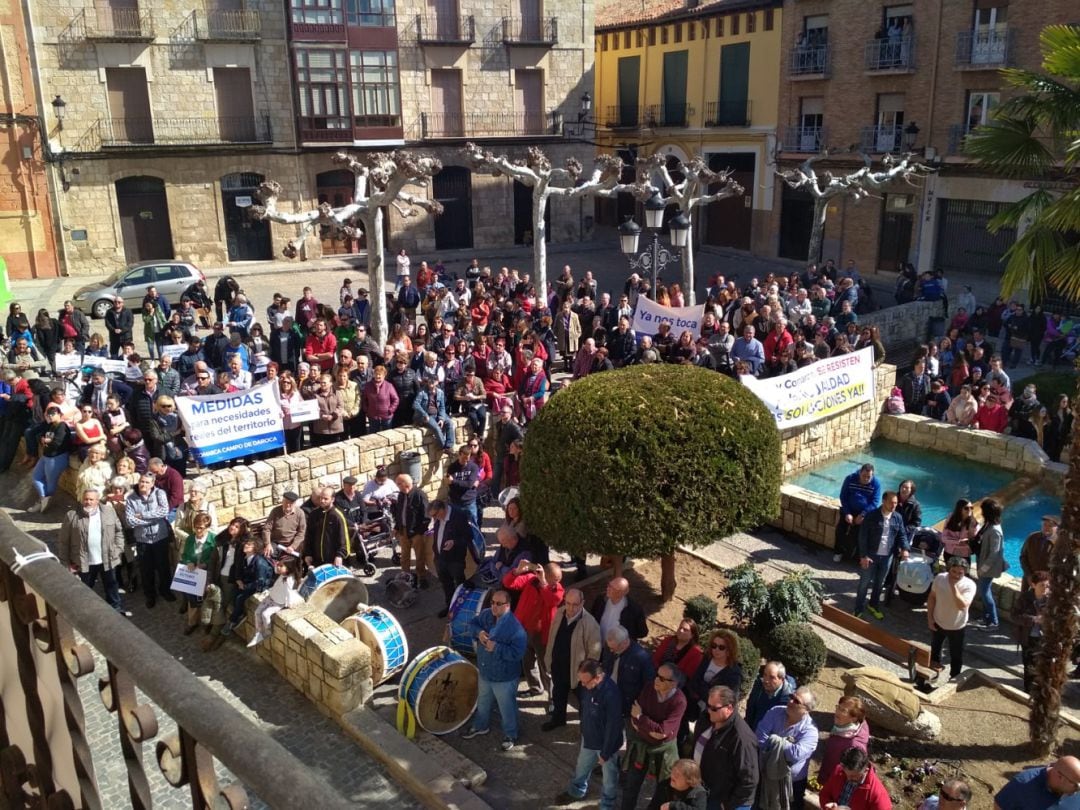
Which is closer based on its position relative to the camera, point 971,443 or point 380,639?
point 380,639

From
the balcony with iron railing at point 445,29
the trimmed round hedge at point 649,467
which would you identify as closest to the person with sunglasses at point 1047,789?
the trimmed round hedge at point 649,467

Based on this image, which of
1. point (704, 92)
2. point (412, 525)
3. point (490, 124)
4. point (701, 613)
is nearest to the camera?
point (701, 613)

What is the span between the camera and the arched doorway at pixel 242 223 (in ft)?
114

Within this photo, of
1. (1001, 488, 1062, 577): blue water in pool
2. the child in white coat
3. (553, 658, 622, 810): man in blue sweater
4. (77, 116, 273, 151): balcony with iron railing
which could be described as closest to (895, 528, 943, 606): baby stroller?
(1001, 488, 1062, 577): blue water in pool

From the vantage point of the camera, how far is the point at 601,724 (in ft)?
24.8

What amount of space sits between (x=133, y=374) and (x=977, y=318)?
1814 cm

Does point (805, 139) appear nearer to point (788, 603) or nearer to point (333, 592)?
point (788, 603)

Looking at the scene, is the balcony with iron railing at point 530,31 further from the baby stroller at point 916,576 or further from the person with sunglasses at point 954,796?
the person with sunglasses at point 954,796

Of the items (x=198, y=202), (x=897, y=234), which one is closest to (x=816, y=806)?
(x=897, y=234)

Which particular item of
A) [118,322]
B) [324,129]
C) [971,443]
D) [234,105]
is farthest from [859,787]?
[234,105]

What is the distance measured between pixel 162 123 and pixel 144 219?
11.3 feet

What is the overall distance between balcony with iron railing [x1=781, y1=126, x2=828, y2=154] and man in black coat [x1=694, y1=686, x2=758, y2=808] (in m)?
32.3

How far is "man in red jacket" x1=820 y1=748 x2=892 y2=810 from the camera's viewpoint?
6.73m

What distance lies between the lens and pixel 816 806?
7.68m
